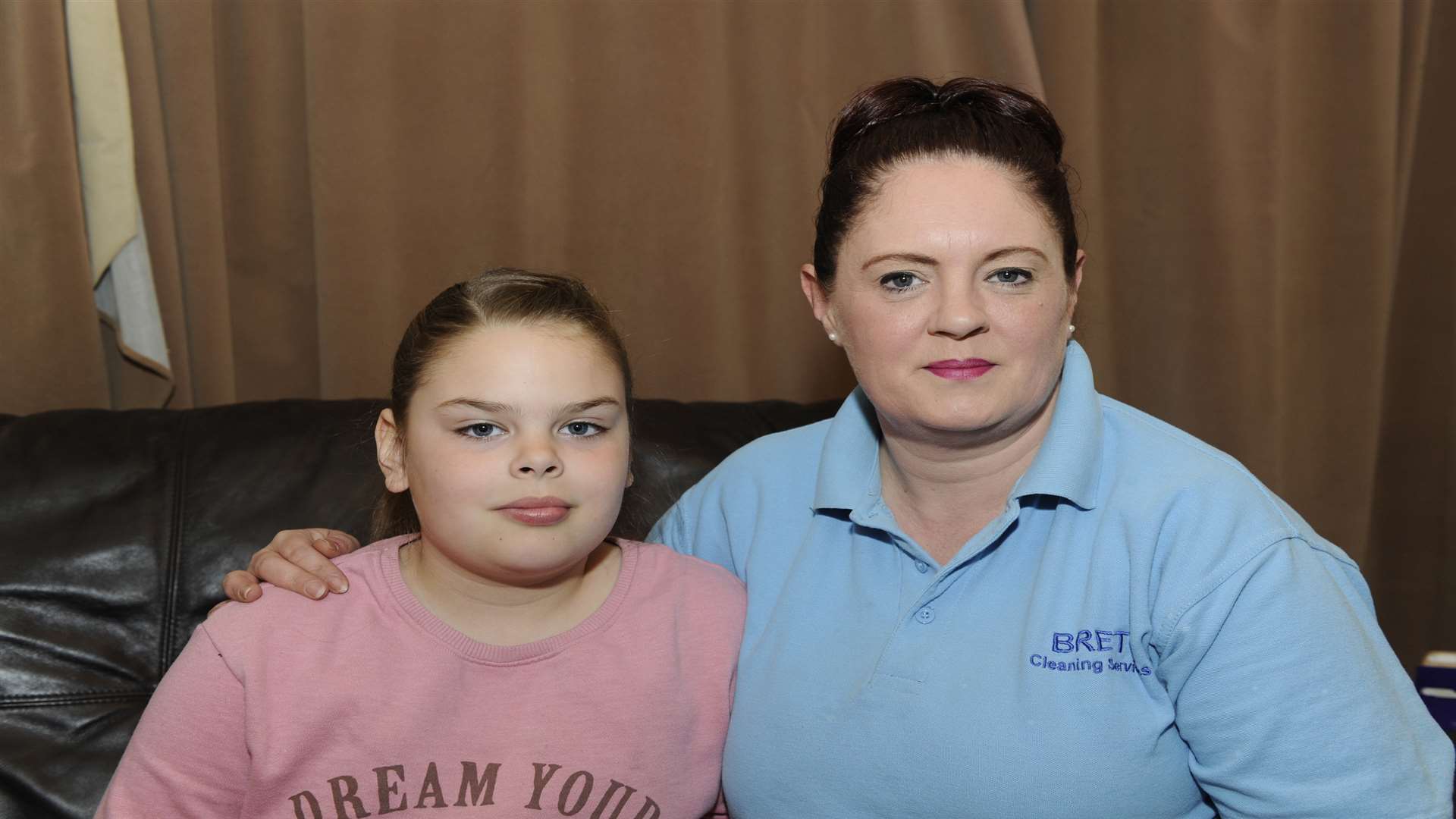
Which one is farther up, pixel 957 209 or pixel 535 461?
pixel 957 209

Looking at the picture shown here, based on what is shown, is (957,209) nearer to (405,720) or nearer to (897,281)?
(897,281)

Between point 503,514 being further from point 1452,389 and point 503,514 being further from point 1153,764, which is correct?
point 1452,389

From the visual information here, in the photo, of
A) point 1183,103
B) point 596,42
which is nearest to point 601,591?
point 596,42

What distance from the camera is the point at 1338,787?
1.11m

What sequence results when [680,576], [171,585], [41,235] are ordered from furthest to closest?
[41,235] < [171,585] < [680,576]

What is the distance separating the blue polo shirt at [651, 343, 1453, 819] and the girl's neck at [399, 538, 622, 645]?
0.73 ft

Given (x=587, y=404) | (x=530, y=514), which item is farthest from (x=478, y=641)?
→ (x=587, y=404)

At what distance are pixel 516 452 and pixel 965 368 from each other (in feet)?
1.59

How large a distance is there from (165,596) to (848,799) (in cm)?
101

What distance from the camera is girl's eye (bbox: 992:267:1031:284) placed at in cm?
130

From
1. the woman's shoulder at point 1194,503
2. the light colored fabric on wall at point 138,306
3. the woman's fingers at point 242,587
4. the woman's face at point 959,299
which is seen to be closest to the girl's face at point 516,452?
the woman's fingers at point 242,587

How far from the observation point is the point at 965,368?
1.29m

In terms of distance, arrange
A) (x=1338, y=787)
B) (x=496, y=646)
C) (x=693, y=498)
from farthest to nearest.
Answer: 1. (x=693, y=498)
2. (x=496, y=646)
3. (x=1338, y=787)

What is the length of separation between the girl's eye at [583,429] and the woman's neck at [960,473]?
0.33 metres
